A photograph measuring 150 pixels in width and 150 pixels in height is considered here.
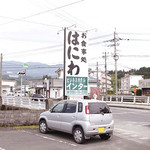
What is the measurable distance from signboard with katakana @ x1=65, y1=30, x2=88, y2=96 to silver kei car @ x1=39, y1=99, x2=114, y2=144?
15.4 ft

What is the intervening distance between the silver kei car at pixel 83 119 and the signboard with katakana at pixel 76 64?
4708mm

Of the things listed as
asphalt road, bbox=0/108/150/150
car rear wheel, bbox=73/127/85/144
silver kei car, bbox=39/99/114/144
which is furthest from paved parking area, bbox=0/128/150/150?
silver kei car, bbox=39/99/114/144

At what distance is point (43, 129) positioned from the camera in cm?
1152

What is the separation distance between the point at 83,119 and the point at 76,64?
6.67 meters

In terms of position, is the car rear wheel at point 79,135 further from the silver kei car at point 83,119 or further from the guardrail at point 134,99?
the guardrail at point 134,99

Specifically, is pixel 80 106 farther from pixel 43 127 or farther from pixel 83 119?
pixel 43 127

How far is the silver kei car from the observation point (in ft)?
30.6

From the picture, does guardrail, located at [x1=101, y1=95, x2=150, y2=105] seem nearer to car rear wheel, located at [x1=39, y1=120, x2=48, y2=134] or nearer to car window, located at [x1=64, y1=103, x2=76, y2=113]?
car rear wheel, located at [x1=39, y1=120, x2=48, y2=134]

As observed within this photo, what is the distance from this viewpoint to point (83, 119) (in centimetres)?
938

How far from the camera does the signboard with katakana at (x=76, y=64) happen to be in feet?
50.6

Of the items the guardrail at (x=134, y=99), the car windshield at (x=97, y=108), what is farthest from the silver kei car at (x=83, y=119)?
the guardrail at (x=134, y=99)

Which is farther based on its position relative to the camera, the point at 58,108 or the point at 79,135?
the point at 58,108

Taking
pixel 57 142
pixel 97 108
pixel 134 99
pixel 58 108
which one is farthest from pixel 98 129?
pixel 134 99

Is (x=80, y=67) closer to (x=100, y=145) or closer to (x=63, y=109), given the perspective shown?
(x=63, y=109)
